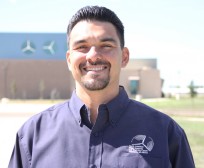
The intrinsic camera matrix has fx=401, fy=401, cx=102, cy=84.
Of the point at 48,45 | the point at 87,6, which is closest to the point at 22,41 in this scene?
the point at 48,45

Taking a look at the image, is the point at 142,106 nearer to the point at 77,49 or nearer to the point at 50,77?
the point at 77,49

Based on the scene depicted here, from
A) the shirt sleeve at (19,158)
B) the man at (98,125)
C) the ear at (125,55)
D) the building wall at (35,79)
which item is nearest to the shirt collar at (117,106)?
the man at (98,125)

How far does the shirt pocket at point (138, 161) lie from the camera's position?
234 centimetres

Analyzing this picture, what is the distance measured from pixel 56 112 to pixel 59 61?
55.6 metres

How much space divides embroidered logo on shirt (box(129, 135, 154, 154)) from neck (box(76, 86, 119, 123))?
0.30 meters

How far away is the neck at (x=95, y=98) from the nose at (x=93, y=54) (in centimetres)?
20

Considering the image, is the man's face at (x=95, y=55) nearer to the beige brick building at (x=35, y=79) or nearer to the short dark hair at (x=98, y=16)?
the short dark hair at (x=98, y=16)

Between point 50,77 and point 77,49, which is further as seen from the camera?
point 50,77

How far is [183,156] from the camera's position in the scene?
248 cm

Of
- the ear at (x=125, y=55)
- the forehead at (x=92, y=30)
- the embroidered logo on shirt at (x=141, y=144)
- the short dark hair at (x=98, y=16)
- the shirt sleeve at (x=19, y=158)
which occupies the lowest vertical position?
the shirt sleeve at (x=19, y=158)

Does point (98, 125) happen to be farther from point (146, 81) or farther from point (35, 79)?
point (146, 81)

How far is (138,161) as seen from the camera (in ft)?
7.71

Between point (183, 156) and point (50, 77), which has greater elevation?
point (183, 156)

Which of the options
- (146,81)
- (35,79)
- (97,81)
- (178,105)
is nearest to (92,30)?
(97,81)
